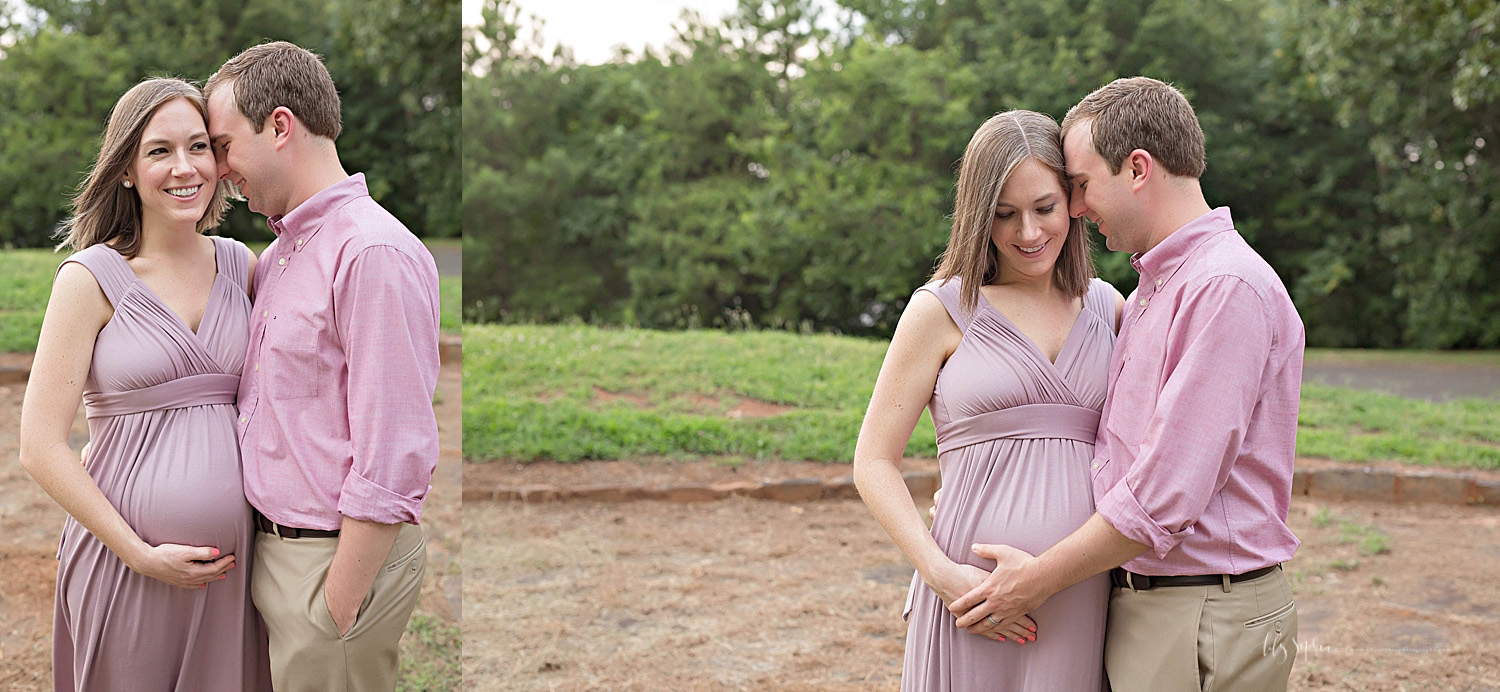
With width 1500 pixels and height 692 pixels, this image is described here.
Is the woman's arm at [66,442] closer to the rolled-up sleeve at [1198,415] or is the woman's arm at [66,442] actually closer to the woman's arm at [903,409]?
the woman's arm at [903,409]

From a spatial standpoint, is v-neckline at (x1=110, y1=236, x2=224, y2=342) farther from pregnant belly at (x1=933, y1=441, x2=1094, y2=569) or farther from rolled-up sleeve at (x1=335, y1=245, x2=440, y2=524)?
pregnant belly at (x1=933, y1=441, x2=1094, y2=569)

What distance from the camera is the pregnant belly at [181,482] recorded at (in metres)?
2.44

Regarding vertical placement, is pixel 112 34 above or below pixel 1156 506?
above

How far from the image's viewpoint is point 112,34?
20062 mm

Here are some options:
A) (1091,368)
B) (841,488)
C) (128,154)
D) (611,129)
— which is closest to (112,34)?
(611,129)

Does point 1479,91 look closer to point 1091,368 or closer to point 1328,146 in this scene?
point 1328,146

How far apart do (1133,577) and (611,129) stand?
811 inches

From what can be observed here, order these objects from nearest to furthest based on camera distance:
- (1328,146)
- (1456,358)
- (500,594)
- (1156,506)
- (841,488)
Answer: (1156,506) → (500,594) → (841,488) → (1456,358) → (1328,146)

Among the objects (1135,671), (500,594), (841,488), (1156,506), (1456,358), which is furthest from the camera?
(1456,358)

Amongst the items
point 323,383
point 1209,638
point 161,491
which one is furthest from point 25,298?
point 1209,638

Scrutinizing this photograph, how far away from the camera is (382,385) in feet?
7.63

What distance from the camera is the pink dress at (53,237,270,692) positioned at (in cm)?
245

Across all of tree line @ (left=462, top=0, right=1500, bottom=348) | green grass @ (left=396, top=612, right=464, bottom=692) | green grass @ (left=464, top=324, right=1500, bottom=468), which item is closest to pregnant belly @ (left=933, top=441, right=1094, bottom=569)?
green grass @ (left=396, top=612, right=464, bottom=692)

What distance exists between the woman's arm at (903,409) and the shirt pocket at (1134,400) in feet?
1.19
